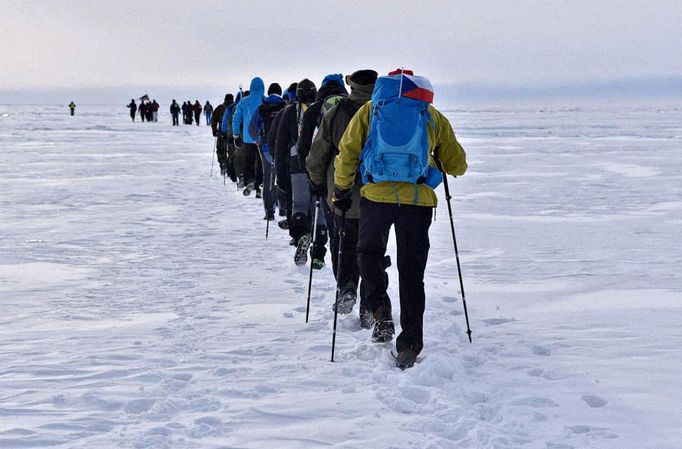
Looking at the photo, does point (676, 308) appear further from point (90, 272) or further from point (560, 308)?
point (90, 272)

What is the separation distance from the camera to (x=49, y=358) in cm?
512

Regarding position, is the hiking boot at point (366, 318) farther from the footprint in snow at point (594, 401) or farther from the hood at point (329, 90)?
the hood at point (329, 90)

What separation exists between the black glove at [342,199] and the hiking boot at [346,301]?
104cm

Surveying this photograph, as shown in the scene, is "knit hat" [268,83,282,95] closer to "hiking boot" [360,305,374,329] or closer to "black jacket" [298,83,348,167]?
"black jacket" [298,83,348,167]

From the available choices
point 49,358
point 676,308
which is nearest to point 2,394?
point 49,358

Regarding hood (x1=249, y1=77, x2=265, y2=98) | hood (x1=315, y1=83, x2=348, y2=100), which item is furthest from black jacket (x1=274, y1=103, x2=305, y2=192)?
hood (x1=249, y1=77, x2=265, y2=98)

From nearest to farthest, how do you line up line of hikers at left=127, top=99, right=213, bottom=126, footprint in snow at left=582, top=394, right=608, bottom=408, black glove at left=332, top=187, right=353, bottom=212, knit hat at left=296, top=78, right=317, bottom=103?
footprint in snow at left=582, top=394, right=608, bottom=408
black glove at left=332, top=187, right=353, bottom=212
knit hat at left=296, top=78, right=317, bottom=103
line of hikers at left=127, top=99, right=213, bottom=126

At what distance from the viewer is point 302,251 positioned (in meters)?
8.51

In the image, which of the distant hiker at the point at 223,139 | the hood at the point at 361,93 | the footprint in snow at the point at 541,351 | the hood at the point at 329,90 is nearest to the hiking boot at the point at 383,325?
the footprint in snow at the point at 541,351

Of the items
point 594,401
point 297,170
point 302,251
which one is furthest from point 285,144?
point 594,401

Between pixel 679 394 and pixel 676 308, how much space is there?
2.23 metres

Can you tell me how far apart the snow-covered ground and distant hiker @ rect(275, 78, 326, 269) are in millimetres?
329

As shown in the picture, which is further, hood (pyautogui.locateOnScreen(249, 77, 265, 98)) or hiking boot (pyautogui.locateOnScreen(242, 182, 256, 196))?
hiking boot (pyautogui.locateOnScreen(242, 182, 256, 196))

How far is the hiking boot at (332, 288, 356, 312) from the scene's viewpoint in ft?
20.4
